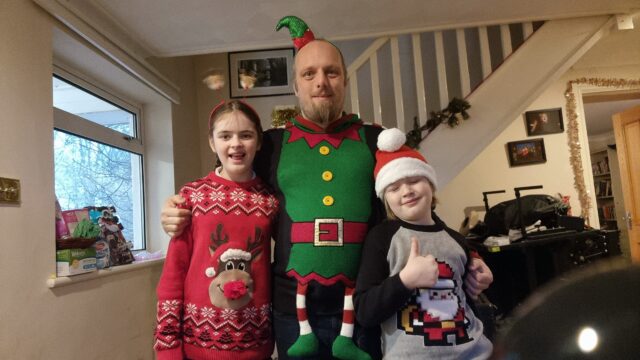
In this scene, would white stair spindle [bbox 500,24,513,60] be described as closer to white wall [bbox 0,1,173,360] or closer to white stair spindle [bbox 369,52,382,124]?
white stair spindle [bbox 369,52,382,124]

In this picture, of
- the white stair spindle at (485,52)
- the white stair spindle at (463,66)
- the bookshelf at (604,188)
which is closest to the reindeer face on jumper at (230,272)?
the white stair spindle at (463,66)

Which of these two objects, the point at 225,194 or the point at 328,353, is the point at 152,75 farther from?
the point at 328,353

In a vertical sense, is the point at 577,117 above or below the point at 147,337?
above

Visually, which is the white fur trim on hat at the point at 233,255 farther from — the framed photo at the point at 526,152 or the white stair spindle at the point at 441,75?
the framed photo at the point at 526,152

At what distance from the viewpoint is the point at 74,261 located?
1568 millimetres

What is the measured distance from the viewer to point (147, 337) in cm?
210

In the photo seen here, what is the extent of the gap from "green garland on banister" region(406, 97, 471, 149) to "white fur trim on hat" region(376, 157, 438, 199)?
1.42m

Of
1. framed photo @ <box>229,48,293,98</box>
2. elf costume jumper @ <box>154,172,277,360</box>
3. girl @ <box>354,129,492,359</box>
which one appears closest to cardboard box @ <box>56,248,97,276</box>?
elf costume jumper @ <box>154,172,277,360</box>

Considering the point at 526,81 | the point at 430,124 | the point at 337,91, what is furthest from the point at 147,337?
the point at 526,81

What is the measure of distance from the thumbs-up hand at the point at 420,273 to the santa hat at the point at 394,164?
7.5 inches

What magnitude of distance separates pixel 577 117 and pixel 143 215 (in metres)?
3.46

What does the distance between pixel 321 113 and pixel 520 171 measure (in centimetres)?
284

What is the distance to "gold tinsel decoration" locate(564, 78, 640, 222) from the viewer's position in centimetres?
328

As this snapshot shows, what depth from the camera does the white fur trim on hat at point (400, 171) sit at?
0.89m
